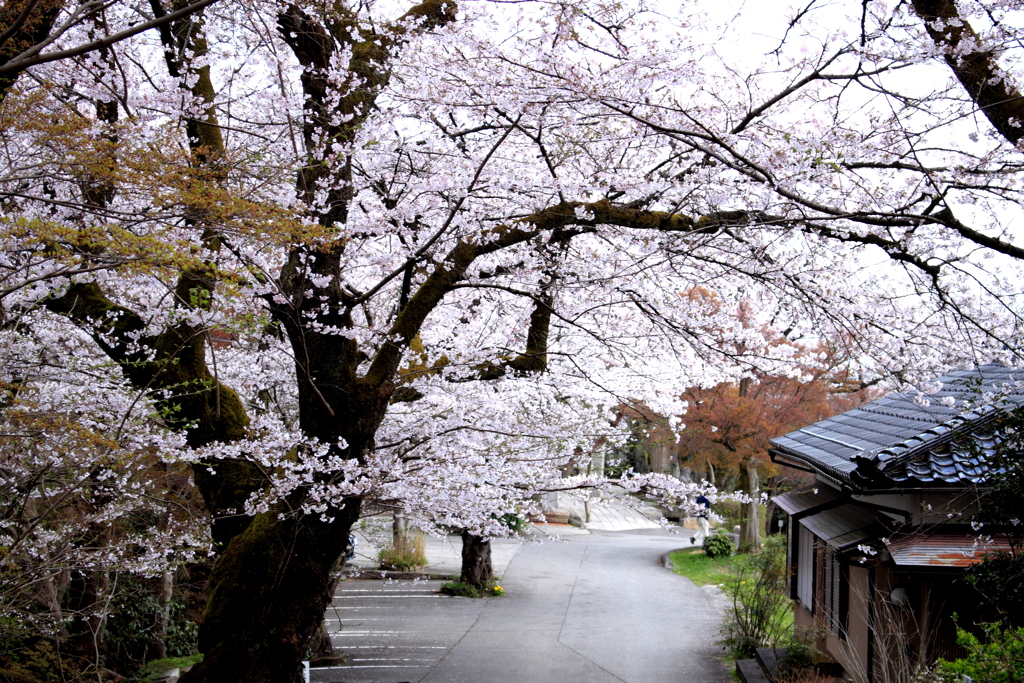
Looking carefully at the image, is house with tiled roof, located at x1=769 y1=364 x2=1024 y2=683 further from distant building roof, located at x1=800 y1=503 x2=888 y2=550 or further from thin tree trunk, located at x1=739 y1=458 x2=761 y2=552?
thin tree trunk, located at x1=739 y1=458 x2=761 y2=552

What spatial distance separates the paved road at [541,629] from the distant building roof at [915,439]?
11.6ft

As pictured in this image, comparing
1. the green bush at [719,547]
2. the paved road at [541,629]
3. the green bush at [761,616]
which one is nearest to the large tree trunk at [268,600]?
the paved road at [541,629]

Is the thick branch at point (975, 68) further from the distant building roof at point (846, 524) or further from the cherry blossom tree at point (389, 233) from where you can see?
the distant building roof at point (846, 524)

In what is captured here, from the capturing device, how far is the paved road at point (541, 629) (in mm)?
9922

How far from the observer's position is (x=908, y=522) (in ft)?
18.6

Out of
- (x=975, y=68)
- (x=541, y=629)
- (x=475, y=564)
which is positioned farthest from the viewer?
(x=475, y=564)

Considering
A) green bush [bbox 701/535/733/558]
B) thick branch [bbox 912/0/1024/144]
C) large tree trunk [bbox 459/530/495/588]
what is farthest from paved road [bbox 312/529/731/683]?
thick branch [bbox 912/0/1024/144]

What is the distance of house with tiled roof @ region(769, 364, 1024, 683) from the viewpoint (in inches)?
211

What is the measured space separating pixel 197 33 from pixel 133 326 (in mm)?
2469

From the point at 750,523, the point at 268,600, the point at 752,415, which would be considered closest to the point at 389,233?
the point at 268,600

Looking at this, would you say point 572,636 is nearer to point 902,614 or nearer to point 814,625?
point 814,625

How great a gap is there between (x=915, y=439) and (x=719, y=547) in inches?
583

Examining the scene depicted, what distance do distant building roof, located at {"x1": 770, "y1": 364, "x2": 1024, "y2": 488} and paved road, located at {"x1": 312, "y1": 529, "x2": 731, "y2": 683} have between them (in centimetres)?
353

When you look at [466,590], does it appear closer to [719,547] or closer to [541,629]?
[541,629]
